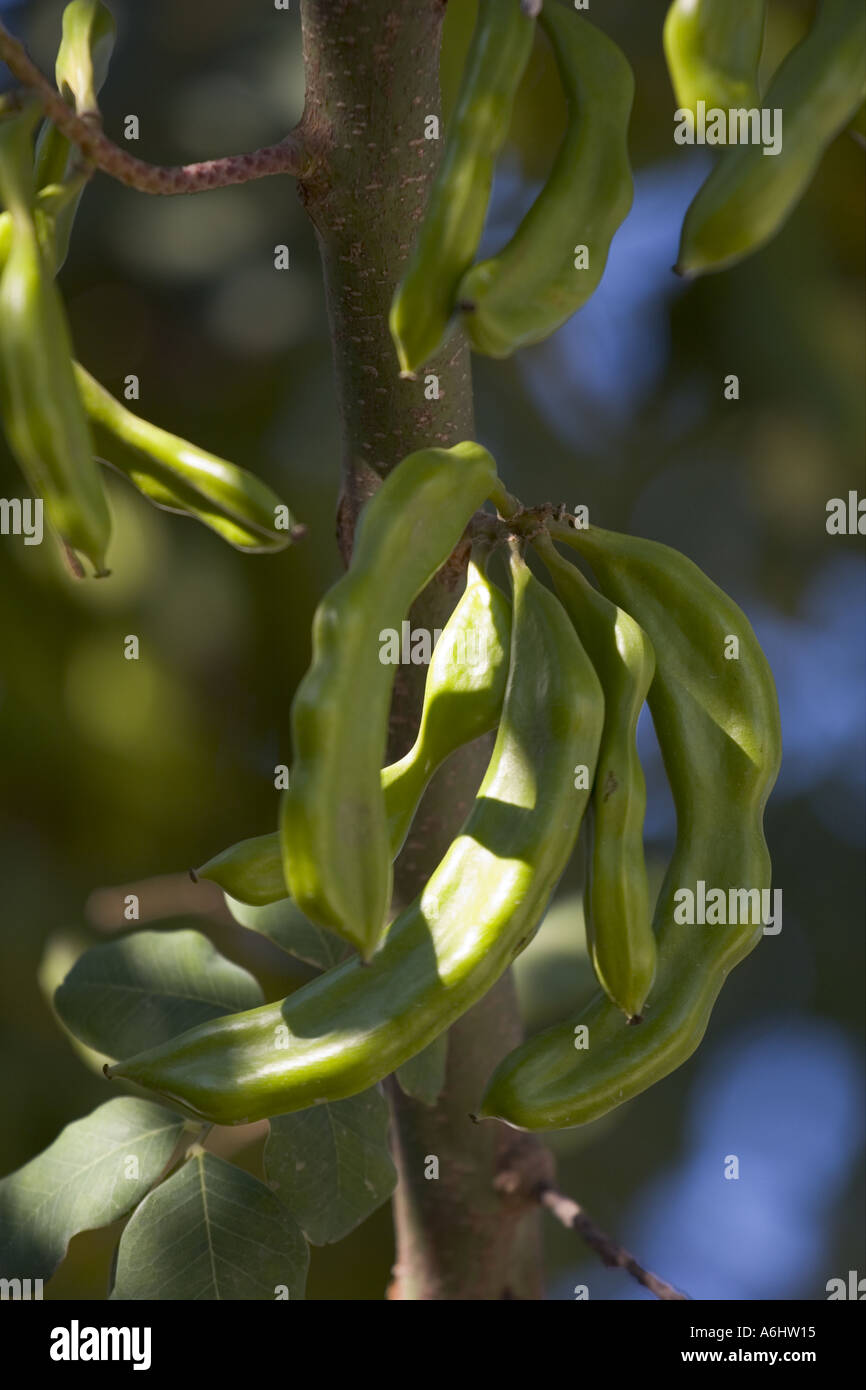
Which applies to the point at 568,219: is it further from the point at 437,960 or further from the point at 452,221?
the point at 437,960

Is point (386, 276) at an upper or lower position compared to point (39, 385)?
upper

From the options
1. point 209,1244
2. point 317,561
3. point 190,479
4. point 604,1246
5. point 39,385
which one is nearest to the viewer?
point 39,385

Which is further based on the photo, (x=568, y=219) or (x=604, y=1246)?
(x=604, y=1246)

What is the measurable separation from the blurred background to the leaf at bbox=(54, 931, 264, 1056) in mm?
236

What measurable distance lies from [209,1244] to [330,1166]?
76mm

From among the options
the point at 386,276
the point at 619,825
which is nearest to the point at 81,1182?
the point at 619,825

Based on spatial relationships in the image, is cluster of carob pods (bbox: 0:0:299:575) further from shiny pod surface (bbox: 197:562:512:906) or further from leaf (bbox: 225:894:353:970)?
leaf (bbox: 225:894:353:970)

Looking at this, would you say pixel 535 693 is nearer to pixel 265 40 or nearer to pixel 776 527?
pixel 776 527

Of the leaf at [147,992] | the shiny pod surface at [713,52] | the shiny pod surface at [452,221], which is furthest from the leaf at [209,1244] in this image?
the shiny pod surface at [713,52]

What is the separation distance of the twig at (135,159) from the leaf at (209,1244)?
0.50 metres

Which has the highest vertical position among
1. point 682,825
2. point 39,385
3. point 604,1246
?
point 39,385

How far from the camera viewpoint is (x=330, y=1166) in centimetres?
73

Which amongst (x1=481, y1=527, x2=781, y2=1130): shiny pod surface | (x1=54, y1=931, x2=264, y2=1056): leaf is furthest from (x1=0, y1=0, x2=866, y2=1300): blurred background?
(x1=481, y1=527, x2=781, y2=1130): shiny pod surface

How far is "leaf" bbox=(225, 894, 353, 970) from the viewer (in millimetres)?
839
